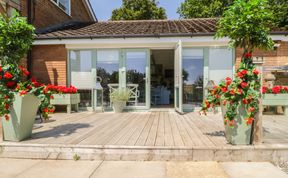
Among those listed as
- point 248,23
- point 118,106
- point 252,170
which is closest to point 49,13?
point 118,106

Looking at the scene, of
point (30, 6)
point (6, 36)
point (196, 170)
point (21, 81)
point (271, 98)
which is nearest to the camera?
point (196, 170)

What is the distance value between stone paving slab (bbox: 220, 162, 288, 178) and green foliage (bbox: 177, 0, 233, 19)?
17.3 meters

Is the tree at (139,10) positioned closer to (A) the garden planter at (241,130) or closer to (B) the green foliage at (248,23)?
(B) the green foliage at (248,23)

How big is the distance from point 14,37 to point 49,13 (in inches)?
248

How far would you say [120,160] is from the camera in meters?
3.06

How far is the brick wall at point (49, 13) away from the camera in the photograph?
25.9ft

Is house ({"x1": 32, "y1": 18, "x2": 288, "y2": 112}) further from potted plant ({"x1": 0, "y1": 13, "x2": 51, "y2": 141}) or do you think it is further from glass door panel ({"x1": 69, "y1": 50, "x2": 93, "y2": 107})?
potted plant ({"x1": 0, "y1": 13, "x2": 51, "y2": 141})

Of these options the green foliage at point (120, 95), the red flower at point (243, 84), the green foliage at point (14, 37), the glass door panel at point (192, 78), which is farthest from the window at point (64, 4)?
the red flower at point (243, 84)

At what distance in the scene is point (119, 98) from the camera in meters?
6.75

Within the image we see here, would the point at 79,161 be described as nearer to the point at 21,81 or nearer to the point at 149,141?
the point at 149,141

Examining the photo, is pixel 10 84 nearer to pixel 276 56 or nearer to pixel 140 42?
pixel 140 42

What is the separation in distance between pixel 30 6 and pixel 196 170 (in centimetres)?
763

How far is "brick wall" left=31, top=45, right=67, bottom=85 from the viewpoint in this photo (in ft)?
23.4

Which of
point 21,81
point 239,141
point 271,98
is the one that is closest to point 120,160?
point 239,141
